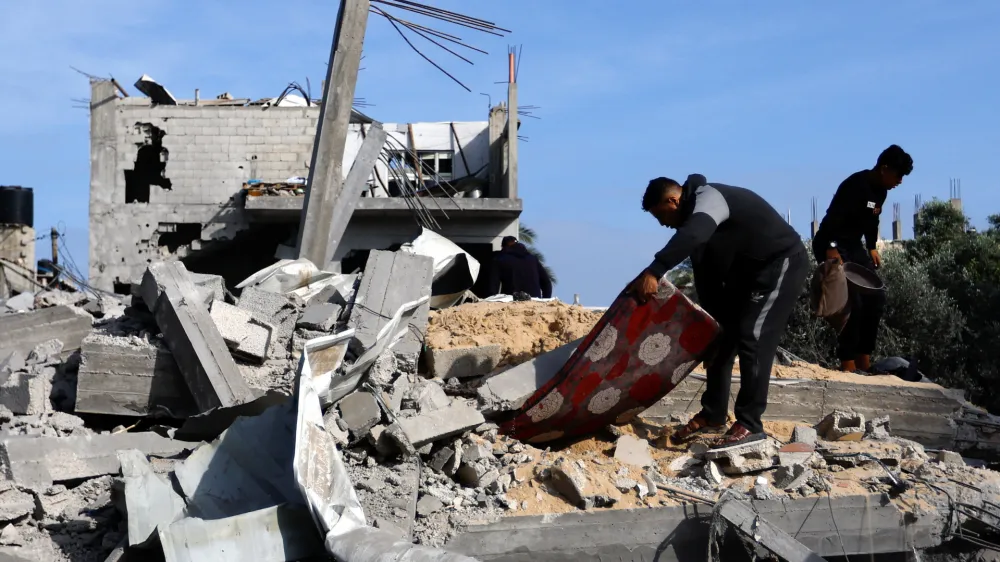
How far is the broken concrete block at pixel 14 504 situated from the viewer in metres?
4.66

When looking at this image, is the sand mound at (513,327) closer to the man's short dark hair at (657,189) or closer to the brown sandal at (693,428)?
the brown sandal at (693,428)

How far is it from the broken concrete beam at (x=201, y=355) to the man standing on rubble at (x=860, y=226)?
4.08 m

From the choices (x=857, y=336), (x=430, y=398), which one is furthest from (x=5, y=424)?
(x=857, y=336)

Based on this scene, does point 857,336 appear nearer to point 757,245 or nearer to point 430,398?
point 757,245

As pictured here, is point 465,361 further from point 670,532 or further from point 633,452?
point 670,532

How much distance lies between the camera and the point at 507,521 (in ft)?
16.0

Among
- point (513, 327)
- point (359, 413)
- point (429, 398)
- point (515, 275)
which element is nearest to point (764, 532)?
point (429, 398)

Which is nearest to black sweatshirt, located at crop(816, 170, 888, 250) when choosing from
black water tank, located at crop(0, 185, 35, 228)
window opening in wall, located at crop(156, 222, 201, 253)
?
window opening in wall, located at crop(156, 222, 201, 253)

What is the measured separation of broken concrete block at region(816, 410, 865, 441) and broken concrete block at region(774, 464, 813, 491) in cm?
92

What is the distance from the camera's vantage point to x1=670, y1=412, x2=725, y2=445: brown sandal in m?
5.88

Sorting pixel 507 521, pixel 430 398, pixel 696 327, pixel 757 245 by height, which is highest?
pixel 757 245

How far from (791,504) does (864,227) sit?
9.39 ft

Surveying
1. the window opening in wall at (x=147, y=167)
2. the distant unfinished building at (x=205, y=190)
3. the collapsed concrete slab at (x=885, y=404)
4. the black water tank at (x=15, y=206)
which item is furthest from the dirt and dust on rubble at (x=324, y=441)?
the black water tank at (x=15, y=206)

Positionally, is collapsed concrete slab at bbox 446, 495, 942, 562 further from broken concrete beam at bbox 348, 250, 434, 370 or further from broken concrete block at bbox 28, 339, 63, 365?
broken concrete block at bbox 28, 339, 63, 365
